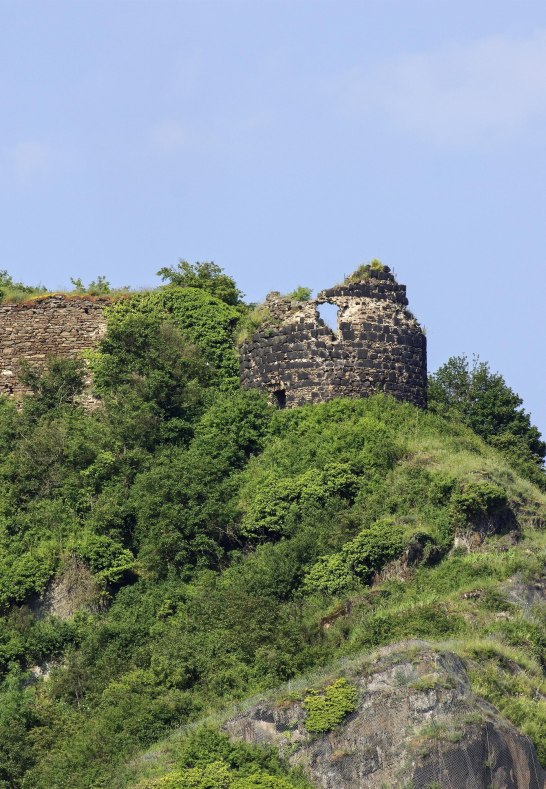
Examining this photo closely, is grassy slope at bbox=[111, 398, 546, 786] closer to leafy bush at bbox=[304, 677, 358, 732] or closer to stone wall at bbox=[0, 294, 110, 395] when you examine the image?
leafy bush at bbox=[304, 677, 358, 732]

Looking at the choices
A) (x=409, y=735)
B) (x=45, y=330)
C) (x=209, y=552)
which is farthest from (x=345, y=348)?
(x=409, y=735)

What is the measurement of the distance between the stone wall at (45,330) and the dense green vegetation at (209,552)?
1.63ft

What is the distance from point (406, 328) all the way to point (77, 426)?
6.86 meters

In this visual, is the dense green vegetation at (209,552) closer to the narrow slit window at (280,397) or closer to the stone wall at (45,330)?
the stone wall at (45,330)

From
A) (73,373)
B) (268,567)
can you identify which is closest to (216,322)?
(73,373)

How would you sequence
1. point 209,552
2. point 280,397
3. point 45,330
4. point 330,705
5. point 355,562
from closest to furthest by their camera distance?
point 330,705, point 355,562, point 209,552, point 280,397, point 45,330

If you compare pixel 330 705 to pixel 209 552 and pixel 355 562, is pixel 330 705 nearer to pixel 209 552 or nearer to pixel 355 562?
pixel 355 562

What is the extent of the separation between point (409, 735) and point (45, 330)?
16804 millimetres

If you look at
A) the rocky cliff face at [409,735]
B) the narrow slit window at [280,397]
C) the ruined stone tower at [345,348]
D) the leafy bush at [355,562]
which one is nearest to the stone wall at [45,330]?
the ruined stone tower at [345,348]

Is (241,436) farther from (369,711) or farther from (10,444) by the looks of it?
(369,711)

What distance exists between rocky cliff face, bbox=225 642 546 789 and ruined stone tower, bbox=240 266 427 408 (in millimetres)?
11360

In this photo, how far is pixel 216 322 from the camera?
5016 cm

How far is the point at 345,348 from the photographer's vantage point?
48.4 m

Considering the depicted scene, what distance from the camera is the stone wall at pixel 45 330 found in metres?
50.3
